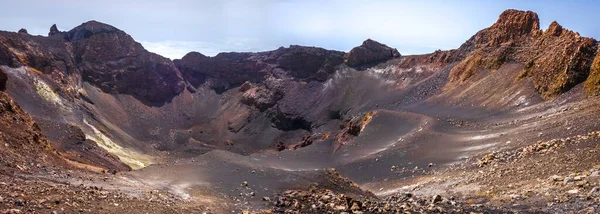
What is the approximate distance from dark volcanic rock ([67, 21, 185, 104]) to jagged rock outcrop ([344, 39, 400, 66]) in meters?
45.4

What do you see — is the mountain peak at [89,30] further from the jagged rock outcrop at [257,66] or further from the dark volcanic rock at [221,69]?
the jagged rock outcrop at [257,66]

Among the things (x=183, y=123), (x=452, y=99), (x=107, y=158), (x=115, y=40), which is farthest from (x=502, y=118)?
(x=115, y=40)

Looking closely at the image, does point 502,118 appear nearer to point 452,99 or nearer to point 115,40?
point 452,99

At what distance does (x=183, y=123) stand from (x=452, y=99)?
6355 cm

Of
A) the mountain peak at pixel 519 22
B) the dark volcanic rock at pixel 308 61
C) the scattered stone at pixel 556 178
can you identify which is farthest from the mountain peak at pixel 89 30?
the scattered stone at pixel 556 178

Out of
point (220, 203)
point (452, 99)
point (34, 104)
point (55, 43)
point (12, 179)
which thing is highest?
point (55, 43)

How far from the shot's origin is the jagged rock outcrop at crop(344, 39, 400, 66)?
98625mm

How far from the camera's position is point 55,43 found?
87.9 metres

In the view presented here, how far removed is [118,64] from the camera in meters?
101

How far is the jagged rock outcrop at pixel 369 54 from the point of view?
9862cm

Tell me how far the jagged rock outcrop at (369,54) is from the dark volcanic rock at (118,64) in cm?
4543

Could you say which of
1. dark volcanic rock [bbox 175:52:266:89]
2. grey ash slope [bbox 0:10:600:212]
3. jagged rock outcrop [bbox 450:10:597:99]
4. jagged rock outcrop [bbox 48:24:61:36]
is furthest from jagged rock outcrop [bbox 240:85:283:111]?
jagged rock outcrop [bbox 48:24:61:36]

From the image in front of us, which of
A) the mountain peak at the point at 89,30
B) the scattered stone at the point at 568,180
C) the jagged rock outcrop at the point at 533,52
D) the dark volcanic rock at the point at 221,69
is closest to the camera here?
the scattered stone at the point at 568,180

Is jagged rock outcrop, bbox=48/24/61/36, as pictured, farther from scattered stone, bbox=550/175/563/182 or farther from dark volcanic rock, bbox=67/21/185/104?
scattered stone, bbox=550/175/563/182
